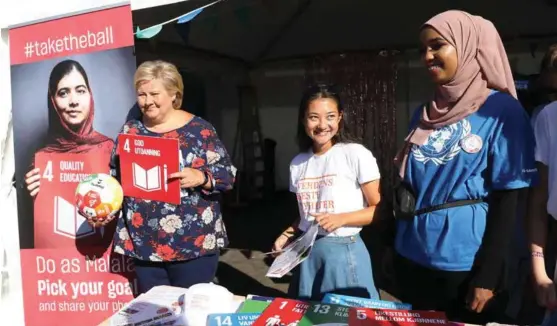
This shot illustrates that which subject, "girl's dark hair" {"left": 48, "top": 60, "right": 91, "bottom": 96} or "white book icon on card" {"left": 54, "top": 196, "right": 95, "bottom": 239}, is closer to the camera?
"girl's dark hair" {"left": 48, "top": 60, "right": 91, "bottom": 96}

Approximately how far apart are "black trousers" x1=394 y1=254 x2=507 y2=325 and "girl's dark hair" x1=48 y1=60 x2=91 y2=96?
6.69ft

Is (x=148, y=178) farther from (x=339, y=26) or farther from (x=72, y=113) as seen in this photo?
(x=339, y=26)

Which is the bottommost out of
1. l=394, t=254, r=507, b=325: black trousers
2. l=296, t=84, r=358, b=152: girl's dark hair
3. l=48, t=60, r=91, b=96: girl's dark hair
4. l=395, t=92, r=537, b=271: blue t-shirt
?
l=394, t=254, r=507, b=325: black trousers

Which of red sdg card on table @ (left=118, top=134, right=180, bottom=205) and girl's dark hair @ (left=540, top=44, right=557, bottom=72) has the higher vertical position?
girl's dark hair @ (left=540, top=44, right=557, bottom=72)

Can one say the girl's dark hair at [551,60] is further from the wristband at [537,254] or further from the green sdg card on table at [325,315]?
the green sdg card on table at [325,315]

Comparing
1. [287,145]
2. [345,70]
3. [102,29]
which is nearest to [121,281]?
[102,29]

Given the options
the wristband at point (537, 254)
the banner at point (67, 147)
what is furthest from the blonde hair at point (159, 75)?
the wristband at point (537, 254)

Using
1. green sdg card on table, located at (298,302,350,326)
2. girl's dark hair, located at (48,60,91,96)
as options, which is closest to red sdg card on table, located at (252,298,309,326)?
green sdg card on table, located at (298,302,350,326)

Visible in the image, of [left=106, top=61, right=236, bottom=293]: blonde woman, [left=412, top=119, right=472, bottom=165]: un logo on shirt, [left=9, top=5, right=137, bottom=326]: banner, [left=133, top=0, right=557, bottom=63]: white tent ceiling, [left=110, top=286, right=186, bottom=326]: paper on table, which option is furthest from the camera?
[left=133, top=0, right=557, bottom=63]: white tent ceiling

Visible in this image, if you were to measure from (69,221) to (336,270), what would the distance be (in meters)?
1.76

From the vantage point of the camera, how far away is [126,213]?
8.05 ft

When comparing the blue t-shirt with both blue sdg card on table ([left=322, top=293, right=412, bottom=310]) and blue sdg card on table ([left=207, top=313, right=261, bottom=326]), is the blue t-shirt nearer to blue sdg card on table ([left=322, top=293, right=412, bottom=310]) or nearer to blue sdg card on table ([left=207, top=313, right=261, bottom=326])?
blue sdg card on table ([left=322, top=293, right=412, bottom=310])

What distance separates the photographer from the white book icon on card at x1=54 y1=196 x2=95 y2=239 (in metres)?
3.02

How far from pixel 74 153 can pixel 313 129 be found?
62.1 inches
